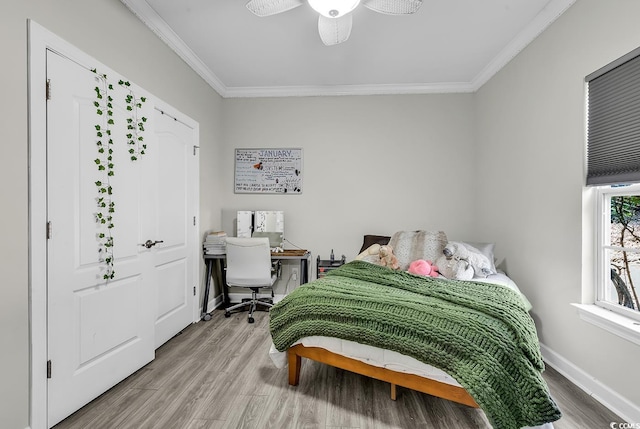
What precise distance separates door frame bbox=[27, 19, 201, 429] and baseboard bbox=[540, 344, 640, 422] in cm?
319

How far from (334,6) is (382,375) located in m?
2.26

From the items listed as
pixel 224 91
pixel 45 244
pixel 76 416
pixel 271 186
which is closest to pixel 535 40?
pixel 271 186

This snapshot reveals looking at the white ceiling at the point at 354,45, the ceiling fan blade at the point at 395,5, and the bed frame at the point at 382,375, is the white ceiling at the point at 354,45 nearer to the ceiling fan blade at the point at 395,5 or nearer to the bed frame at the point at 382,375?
the ceiling fan blade at the point at 395,5

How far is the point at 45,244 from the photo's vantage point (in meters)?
1.67

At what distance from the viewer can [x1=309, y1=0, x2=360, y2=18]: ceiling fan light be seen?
191cm

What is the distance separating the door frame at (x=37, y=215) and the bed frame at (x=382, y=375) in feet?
4.45

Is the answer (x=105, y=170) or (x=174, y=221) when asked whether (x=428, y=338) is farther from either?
(x=174, y=221)

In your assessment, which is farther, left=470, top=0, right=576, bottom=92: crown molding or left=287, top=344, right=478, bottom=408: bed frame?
left=470, top=0, right=576, bottom=92: crown molding

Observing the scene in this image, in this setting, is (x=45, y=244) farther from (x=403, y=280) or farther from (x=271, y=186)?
(x=271, y=186)

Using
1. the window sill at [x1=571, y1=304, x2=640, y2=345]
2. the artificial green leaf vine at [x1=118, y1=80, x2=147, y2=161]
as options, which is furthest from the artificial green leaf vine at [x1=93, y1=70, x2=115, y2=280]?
the window sill at [x1=571, y1=304, x2=640, y2=345]

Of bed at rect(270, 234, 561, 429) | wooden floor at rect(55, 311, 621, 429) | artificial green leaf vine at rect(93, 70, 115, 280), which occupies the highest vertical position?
artificial green leaf vine at rect(93, 70, 115, 280)

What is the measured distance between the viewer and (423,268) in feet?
8.80

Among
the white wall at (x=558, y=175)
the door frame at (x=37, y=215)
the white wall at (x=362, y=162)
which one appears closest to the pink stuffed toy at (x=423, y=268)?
the white wall at (x=558, y=175)

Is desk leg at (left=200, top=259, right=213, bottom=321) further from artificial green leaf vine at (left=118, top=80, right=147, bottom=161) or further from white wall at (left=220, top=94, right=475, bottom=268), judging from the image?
artificial green leaf vine at (left=118, top=80, right=147, bottom=161)
